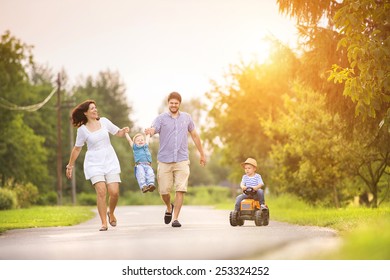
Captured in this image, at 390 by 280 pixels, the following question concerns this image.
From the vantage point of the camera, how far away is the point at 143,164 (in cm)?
964

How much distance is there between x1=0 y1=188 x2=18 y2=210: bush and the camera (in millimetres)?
21938

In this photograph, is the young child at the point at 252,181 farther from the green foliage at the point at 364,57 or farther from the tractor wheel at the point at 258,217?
the green foliage at the point at 364,57

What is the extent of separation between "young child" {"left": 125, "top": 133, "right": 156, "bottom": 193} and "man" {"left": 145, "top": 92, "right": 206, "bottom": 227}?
285 mm

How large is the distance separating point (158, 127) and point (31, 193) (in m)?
17.9

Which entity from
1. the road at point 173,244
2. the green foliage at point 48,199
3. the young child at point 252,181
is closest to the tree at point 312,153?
the young child at point 252,181

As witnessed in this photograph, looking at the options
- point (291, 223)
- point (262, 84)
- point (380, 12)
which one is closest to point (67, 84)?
point (262, 84)

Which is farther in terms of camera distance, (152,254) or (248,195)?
(248,195)

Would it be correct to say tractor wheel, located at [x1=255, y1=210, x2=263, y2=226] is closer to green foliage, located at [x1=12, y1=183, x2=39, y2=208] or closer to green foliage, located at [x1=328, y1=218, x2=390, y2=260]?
green foliage, located at [x1=328, y1=218, x2=390, y2=260]

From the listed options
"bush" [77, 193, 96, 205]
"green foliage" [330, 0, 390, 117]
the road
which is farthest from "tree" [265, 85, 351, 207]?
"bush" [77, 193, 96, 205]

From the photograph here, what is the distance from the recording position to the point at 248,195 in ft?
33.8

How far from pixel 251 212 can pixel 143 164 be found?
5.60ft

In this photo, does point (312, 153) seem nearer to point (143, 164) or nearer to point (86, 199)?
point (143, 164)

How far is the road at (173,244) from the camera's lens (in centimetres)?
717
